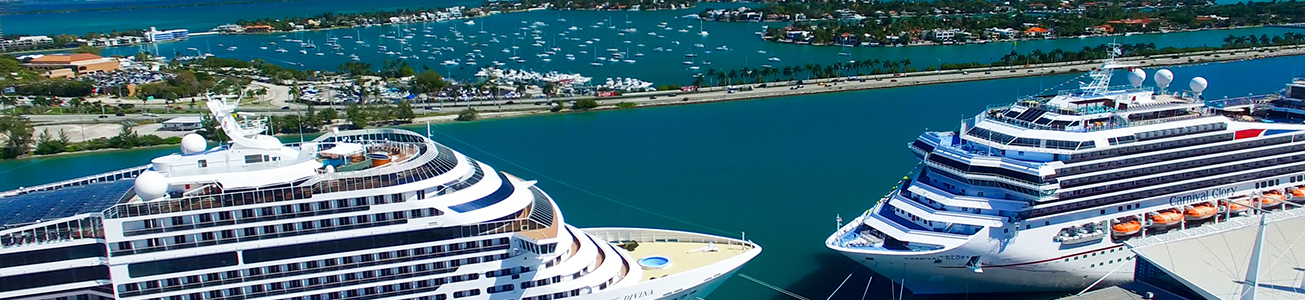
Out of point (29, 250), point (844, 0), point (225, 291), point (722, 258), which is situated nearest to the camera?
point (29, 250)

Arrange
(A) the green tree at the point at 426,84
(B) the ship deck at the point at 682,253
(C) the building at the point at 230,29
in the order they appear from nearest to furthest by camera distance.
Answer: (B) the ship deck at the point at 682,253, (A) the green tree at the point at 426,84, (C) the building at the point at 230,29

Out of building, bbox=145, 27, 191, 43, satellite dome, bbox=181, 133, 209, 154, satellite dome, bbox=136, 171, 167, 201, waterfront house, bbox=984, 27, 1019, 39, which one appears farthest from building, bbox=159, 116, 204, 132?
waterfront house, bbox=984, 27, 1019, 39

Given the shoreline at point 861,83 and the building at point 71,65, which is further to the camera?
the building at point 71,65

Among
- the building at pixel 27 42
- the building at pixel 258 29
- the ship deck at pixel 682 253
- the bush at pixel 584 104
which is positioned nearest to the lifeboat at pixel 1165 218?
the ship deck at pixel 682 253

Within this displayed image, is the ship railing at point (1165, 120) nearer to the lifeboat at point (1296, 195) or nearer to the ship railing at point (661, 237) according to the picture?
the lifeboat at point (1296, 195)

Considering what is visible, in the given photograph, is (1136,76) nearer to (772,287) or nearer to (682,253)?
(772,287)

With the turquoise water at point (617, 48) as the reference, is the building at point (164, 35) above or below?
above

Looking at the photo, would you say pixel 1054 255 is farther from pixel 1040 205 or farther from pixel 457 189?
pixel 457 189

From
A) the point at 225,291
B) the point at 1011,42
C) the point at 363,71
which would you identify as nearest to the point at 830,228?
the point at 225,291
